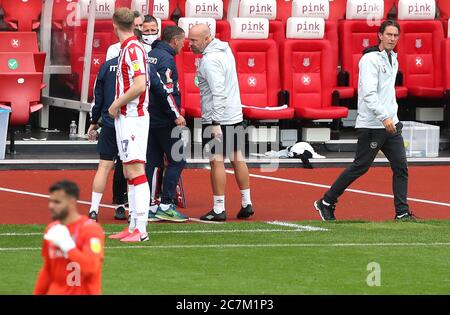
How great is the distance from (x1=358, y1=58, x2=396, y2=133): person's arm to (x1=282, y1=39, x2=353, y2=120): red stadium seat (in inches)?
262

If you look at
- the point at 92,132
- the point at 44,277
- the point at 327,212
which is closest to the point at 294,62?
the point at 327,212

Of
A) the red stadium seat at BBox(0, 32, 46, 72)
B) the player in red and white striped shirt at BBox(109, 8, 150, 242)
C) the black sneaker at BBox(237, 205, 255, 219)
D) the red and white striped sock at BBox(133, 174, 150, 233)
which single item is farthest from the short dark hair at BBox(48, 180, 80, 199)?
the red stadium seat at BBox(0, 32, 46, 72)

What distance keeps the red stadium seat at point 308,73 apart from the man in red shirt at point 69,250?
43.2 feet

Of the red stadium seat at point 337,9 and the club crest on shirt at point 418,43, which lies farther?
the red stadium seat at point 337,9

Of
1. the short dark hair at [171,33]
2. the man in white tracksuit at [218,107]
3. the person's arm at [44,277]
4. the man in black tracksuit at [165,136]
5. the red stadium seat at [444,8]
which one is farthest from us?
the red stadium seat at [444,8]

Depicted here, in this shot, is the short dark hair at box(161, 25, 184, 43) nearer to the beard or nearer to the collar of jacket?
the collar of jacket

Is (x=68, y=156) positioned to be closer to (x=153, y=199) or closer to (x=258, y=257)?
(x=153, y=199)

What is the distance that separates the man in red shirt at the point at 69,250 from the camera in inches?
310

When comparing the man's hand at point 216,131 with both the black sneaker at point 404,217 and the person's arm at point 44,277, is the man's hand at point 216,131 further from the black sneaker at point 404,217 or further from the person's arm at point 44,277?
the person's arm at point 44,277

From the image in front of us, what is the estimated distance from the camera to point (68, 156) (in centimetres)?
1970

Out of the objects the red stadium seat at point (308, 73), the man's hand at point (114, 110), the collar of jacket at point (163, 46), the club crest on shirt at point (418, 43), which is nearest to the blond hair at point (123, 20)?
the man's hand at point (114, 110)

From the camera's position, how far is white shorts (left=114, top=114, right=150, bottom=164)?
1276cm
